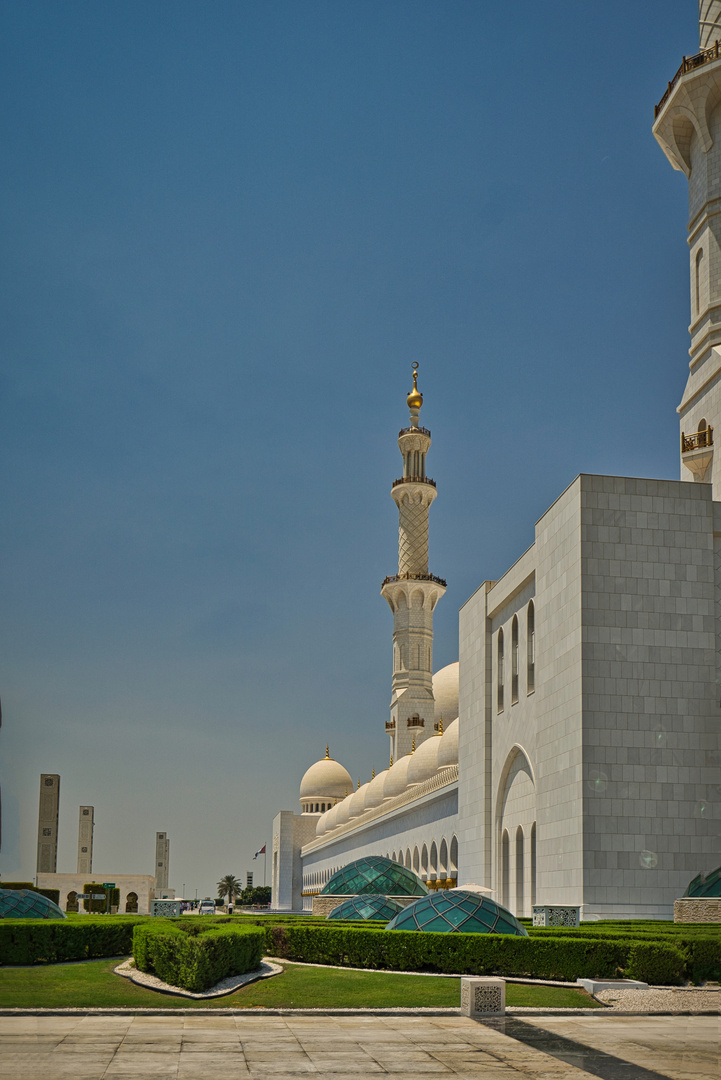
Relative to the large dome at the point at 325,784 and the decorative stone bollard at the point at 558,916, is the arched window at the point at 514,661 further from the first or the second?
the large dome at the point at 325,784

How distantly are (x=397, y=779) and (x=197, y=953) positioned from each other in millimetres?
46815

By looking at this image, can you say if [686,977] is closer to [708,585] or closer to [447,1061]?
[447,1061]

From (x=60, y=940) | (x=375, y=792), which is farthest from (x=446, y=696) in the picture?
(x=60, y=940)

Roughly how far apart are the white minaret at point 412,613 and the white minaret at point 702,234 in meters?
29.2

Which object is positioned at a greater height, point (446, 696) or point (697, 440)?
point (697, 440)

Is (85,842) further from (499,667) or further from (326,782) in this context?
(499,667)

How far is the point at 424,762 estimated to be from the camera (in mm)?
53969

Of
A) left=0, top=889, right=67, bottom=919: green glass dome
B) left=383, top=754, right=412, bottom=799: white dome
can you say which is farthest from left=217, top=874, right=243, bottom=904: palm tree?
left=0, top=889, right=67, bottom=919: green glass dome

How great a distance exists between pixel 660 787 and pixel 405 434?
41.7 m

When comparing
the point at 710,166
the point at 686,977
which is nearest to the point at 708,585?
the point at 686,977

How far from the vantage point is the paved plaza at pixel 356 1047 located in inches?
370

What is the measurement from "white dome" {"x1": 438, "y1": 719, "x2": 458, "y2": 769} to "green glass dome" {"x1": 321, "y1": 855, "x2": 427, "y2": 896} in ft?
54.9

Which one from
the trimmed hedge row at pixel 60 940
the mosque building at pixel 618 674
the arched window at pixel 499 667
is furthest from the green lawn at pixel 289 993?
the arched window at pixel 499 667

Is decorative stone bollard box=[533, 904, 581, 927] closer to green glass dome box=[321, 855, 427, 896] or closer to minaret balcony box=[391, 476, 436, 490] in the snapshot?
green glass dome box=[321, 855, 427, 896]
